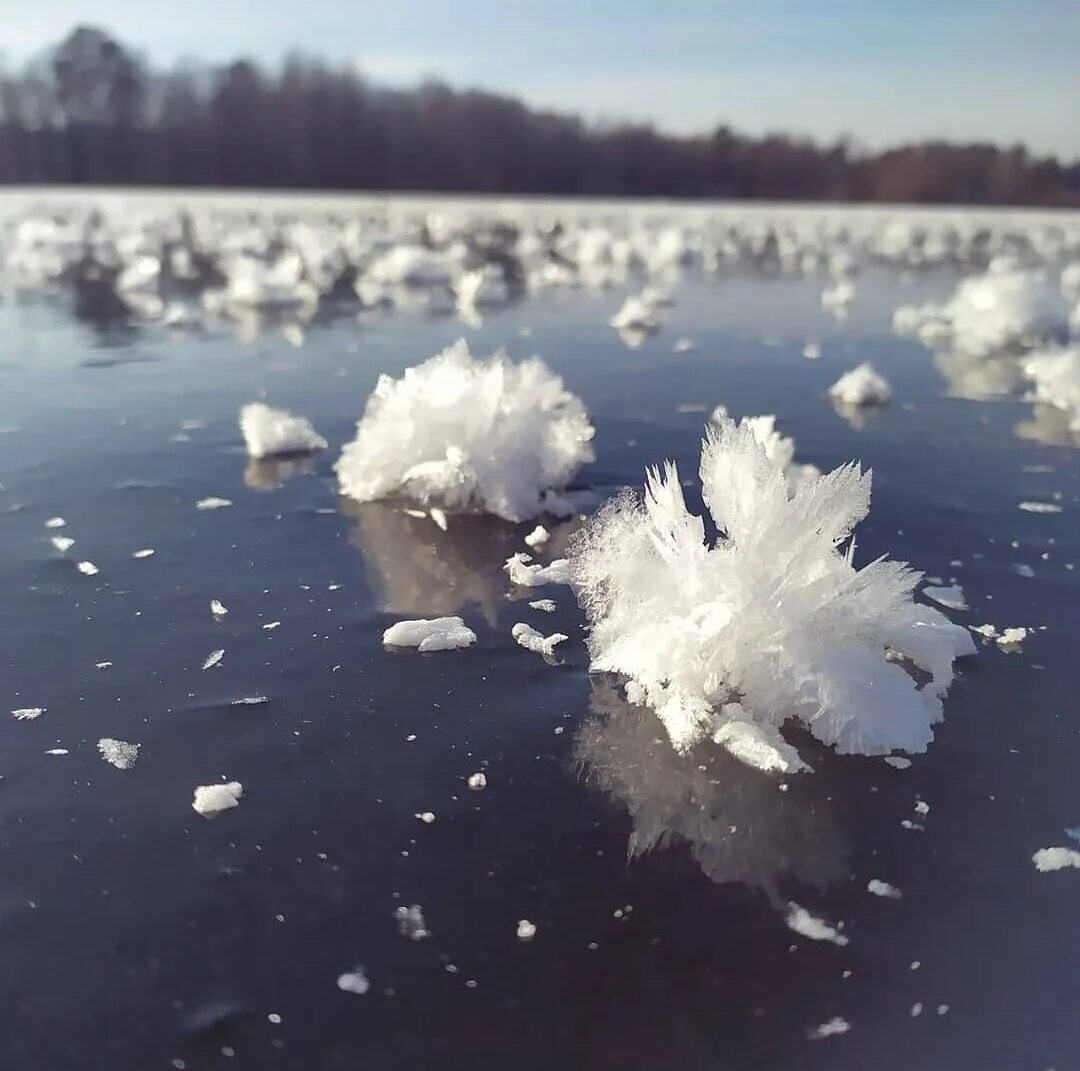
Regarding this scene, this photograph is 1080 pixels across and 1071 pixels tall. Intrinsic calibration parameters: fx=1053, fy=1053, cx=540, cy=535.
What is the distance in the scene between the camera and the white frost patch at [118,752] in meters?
3.59

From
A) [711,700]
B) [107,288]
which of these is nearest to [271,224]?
[107,288]

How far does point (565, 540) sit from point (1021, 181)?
1554 inches

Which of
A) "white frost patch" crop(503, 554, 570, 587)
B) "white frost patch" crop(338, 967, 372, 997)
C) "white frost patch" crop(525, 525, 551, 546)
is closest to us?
"white frost patch" crop(338, 967, 372, 997)

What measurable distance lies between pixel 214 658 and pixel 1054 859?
3.14 meters

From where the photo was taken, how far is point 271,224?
29250mm

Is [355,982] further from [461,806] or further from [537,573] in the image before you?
[537,573]

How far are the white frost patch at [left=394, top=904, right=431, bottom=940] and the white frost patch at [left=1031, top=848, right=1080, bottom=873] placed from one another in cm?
183

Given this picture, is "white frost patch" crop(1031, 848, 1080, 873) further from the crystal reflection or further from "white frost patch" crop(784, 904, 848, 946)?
"white frost patch" crop(784, 904, 848, 946)

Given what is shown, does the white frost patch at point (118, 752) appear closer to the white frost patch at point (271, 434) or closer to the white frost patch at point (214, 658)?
the white frost patch at point (214, 658)

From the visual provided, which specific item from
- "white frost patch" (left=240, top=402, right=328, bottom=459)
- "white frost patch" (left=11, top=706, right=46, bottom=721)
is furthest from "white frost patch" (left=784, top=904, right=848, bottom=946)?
"white frost patch" (left=240, top=402, right=328, bottom=459)

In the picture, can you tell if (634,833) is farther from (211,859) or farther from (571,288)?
(571,288)

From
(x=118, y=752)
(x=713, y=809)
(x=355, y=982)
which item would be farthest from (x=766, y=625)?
(x=118, y=752)

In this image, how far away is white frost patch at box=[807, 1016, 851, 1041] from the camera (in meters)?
2.56

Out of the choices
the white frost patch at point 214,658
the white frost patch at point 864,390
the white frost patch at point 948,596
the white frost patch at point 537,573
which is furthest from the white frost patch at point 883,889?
the white frost patch at point 864,390
